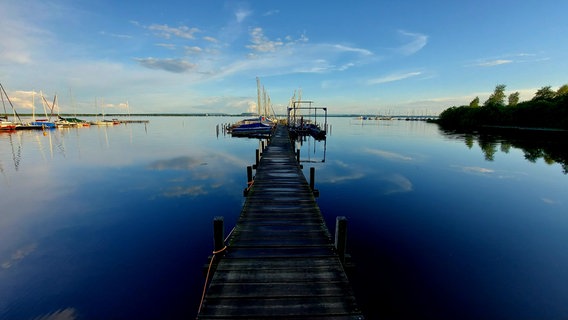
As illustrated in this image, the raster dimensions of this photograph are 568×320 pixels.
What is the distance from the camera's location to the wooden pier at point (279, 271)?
559 centimetres

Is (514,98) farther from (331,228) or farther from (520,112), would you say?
(331,228)

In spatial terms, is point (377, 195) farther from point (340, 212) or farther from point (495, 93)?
point (495, 93)

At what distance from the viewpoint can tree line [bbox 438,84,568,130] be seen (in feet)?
228

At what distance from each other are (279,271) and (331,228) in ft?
24.1

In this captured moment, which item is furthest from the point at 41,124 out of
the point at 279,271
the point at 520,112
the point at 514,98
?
the point at 514,98

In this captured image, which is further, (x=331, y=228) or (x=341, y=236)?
(x=331, y=228)

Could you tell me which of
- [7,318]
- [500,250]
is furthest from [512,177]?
[7,318]

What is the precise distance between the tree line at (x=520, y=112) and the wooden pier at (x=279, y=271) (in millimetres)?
93974

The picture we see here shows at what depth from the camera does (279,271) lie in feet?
22.7

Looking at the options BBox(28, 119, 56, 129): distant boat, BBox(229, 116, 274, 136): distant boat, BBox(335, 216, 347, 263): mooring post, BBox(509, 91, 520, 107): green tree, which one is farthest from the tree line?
BBox(28, 119, 56, 129): distant boat

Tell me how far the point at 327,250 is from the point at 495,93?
14896 centimetres

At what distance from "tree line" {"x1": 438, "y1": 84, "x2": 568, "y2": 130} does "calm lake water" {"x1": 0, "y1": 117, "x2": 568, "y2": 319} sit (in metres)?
66.6

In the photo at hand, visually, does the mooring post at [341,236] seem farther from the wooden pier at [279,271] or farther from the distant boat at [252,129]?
the distant boat at [252,129]

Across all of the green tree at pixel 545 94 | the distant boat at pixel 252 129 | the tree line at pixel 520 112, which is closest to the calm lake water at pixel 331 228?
the distant boat at pixel 252 129
